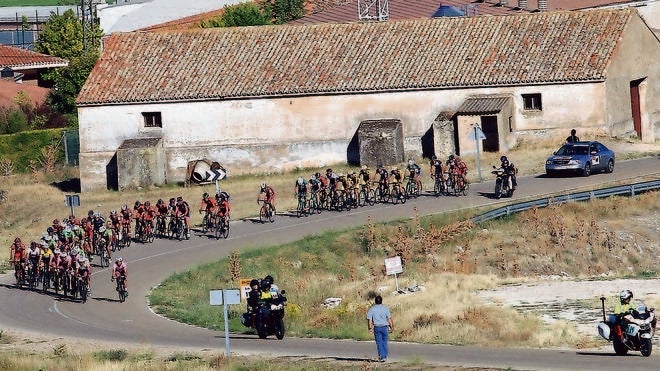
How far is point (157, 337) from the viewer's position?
37.9 metres

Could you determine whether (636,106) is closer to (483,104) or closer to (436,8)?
(483,104)

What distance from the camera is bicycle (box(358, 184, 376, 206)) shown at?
57.9m

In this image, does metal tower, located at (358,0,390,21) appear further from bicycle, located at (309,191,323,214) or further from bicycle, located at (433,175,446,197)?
bicycle, located at (309,191,323,214)

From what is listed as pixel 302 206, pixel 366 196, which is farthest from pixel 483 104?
pixel 302 206

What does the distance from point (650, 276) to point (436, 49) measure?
2654cm

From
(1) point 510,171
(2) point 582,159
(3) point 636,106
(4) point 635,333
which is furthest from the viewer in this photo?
(3) point 636,106

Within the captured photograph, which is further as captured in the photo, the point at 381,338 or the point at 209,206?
the point at 209,206

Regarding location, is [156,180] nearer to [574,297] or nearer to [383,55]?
[383,55]

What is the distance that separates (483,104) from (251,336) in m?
32.9

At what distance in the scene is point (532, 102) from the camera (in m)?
69.8

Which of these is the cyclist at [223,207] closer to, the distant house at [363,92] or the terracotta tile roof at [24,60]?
the distant house at [363,92]

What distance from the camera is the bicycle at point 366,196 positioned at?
5785 cm

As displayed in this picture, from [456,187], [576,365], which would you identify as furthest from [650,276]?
[576,365]

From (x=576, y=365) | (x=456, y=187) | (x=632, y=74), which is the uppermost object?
(x=632, y=74)
